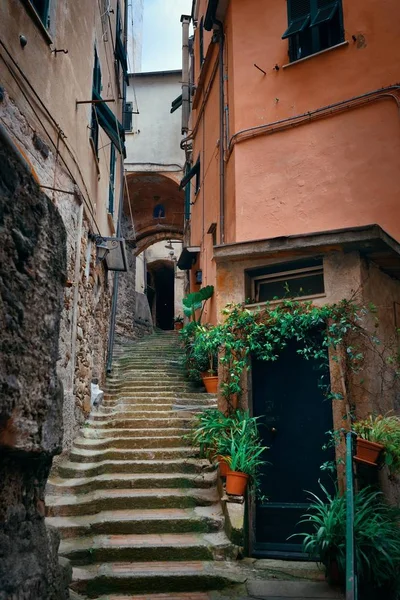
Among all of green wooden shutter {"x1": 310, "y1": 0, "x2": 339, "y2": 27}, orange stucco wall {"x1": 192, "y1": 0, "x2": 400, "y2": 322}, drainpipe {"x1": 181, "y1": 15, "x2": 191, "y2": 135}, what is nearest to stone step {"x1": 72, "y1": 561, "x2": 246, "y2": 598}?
orange stucco wall {"x1": 192, "y1": 0, "x2": 400, "y2": 322}

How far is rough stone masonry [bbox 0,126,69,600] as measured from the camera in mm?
2312

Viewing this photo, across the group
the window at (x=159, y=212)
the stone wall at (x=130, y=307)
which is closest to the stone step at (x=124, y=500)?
the stone wall at (x=130, y=307)

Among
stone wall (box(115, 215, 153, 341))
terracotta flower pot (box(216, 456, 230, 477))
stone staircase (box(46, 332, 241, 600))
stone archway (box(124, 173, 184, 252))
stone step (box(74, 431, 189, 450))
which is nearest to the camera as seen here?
stone staircase (box(46, 332, 241, 600))

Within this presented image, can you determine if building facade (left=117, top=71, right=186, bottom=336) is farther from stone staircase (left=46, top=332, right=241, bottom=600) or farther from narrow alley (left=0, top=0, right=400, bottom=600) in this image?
stone staircase (left=46, top=332, right=241, bottom=600)

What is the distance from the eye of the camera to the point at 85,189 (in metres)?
8.74

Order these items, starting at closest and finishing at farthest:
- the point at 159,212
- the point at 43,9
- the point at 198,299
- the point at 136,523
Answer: the point at 136,523, the point at 43,9, the point at 198,299, the point at 159,212

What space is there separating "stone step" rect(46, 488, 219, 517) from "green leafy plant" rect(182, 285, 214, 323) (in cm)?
503

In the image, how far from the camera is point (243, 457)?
18.9ft

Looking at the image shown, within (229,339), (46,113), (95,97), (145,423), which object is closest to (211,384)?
(145,423)

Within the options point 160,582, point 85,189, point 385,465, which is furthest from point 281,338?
point 85,189

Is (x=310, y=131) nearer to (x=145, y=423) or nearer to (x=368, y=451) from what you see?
(x=145, y=423)

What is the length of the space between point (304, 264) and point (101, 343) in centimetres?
571

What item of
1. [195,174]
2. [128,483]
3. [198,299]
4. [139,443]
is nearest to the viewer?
[128,483]

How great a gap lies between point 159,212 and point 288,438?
54.0ft
